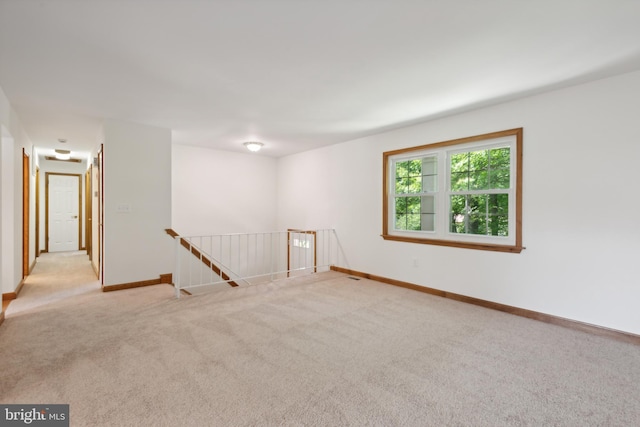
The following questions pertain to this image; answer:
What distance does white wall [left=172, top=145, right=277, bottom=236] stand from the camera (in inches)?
227

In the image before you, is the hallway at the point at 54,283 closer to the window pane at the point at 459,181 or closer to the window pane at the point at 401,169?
the window pane at the point at 401,169

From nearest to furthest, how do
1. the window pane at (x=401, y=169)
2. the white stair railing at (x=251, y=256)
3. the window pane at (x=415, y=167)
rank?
the window pane at (x=415, y=167) < the window pane at (x=401, y=169) < the white stair railing at (x=251, y=256)

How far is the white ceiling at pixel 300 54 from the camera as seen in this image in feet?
6.19

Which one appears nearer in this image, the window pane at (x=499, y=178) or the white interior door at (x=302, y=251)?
the window pane at (x=499, y=178)

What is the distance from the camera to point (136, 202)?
14.1 ft

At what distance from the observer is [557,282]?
10.2 feet

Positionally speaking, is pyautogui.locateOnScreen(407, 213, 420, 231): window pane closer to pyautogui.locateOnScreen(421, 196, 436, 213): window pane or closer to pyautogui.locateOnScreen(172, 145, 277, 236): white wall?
pyautogui.locateOnScreen(421, 196, 436, 213): window pane

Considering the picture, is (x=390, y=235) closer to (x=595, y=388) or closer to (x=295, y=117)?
(x=295, y=117)

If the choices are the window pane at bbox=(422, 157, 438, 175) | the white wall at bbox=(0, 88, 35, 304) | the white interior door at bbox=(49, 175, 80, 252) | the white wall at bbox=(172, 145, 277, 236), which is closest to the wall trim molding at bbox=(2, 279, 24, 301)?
the white wall at bbox=(0, 88, 35, 304)

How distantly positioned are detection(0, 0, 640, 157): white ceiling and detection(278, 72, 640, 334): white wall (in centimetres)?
25

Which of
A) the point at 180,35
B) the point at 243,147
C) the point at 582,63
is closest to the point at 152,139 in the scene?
the point at 243,147

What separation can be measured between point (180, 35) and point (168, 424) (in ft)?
8.08

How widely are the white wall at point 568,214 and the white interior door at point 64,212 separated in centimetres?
876

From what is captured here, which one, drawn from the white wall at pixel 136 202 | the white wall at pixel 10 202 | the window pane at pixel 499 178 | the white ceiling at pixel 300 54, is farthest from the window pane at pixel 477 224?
the white wall at pixel 10 202
